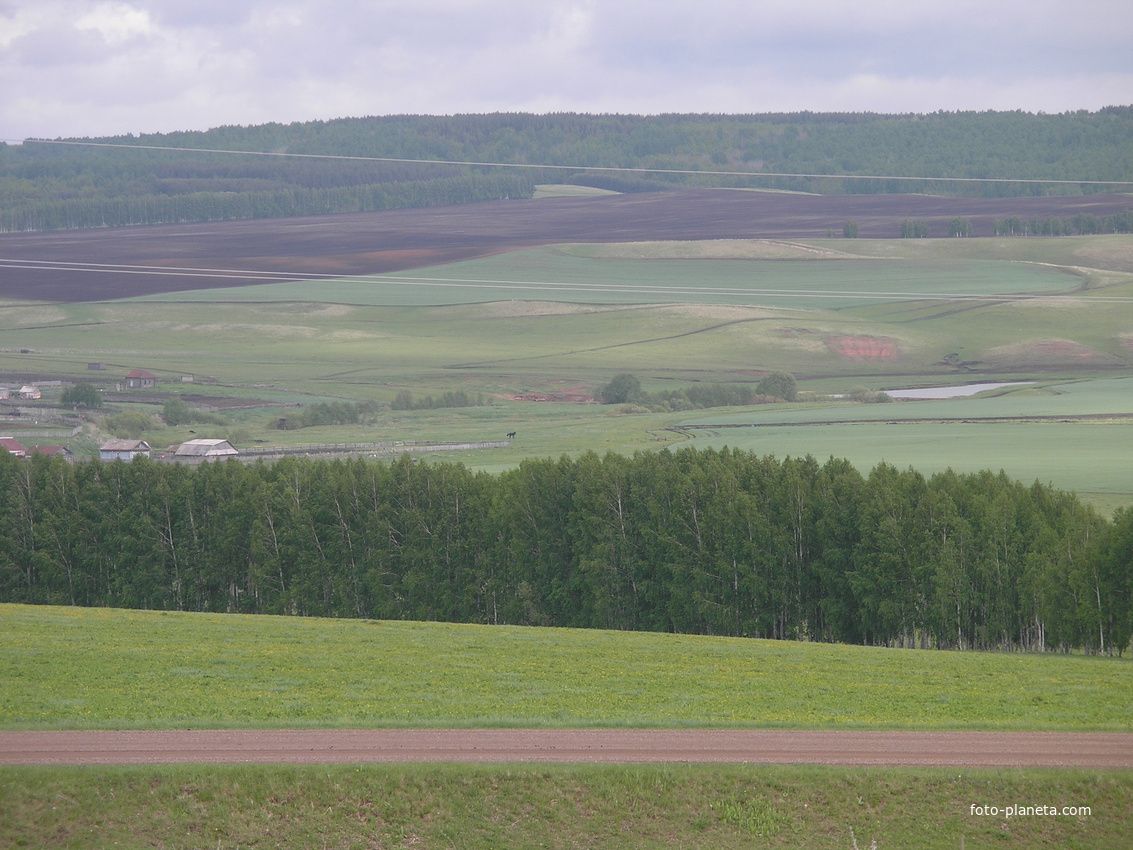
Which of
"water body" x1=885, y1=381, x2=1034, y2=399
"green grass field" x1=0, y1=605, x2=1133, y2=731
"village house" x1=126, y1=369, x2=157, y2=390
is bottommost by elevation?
"water body" x1=885, y1=381, x2=1034, y2=399

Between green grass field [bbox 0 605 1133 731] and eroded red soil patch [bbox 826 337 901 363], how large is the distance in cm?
12571

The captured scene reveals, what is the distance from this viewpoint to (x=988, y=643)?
48.4 m

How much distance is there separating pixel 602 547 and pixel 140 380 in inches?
4557

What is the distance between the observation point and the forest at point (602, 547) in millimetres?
47906

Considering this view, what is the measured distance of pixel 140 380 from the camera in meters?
154

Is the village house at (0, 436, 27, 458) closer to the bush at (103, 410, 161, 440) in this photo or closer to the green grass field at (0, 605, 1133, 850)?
the bush at (103, 410, 161, 440)

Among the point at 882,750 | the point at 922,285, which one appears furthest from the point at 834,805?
the point at 922,285

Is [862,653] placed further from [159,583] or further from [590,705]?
[159,583]

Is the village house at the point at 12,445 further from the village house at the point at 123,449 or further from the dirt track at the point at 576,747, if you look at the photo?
the dirt track at the point at 576,747

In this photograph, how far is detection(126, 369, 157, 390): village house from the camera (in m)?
153

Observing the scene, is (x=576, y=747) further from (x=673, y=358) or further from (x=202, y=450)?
(x=673, y=358)

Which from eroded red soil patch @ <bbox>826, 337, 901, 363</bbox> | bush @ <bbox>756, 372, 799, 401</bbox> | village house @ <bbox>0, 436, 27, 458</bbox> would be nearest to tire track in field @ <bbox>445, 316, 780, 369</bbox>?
eroded red soil patch @ <bbox>826, 337, 901, 363</bbox>

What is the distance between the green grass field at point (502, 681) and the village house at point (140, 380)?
383 feet

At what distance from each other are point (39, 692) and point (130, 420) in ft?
339
